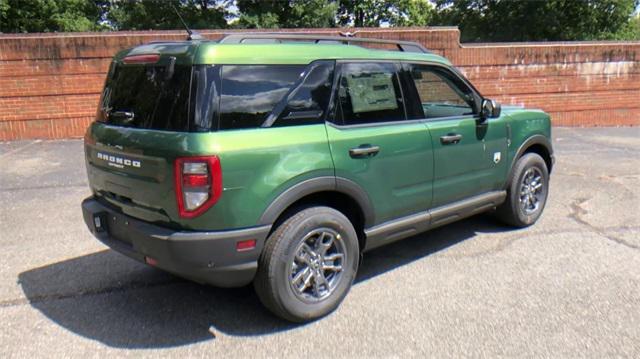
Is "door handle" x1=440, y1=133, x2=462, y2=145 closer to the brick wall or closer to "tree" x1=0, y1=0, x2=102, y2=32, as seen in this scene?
the brick wall

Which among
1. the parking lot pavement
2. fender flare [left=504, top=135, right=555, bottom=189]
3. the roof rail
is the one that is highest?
the roof rail

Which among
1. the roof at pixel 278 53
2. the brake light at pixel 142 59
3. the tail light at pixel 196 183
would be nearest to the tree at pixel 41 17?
the brake light at pixel 142 59

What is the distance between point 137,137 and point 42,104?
8.92m

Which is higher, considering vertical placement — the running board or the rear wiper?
the rear wiper

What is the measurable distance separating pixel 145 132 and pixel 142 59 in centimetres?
54

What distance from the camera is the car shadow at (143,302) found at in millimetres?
3145

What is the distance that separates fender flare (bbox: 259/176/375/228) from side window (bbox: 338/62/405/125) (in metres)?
0.46

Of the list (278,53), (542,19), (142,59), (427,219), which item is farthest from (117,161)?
(542,19)

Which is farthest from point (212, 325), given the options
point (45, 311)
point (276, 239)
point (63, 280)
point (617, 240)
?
point (617, 240)

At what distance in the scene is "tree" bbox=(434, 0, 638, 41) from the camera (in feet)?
79.3

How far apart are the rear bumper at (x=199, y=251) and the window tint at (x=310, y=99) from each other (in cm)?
72

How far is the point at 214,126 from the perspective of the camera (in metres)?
2.79

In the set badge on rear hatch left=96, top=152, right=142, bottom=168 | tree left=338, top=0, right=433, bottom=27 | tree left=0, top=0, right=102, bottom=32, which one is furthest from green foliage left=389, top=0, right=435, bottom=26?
badge on rear hatch left=96, top=152, right=142, bottom=168

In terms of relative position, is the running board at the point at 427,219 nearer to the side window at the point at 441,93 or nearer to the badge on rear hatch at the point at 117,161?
the side window at the point at 441,93
